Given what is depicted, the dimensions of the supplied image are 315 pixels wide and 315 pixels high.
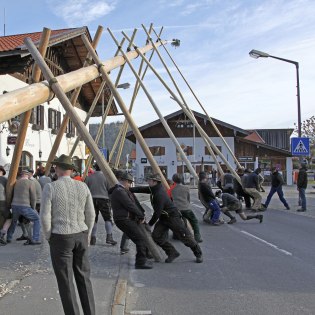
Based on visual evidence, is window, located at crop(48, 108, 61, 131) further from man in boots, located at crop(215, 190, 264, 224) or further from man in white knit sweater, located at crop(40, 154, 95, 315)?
man in white knit sweater, located at crop(40, 154, 95, 315)

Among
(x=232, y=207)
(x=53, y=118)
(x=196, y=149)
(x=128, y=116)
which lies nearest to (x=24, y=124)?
(x=128, y=116)

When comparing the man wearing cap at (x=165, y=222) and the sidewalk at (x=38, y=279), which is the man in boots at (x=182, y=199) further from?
the sidewalk at (x=38, y=279)

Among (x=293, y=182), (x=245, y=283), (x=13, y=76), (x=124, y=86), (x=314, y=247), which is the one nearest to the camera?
(x=245, y=283)

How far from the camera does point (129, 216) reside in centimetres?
736

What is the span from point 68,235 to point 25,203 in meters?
5.26

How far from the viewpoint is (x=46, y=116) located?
24094 millimetres

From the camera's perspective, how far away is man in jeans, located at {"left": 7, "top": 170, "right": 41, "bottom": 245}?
9453 millimetres

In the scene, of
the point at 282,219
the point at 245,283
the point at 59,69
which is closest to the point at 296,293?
the point at 245,283

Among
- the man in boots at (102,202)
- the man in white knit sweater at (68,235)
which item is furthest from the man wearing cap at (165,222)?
the man in white knit sweater at (68,235)

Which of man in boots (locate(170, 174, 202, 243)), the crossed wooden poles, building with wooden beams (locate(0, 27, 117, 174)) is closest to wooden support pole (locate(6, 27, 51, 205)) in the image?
the crossed wooden poles

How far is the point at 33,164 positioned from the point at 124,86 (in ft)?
19.4

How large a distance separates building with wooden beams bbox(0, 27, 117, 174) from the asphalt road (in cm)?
998

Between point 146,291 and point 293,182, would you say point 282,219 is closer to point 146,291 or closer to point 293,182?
point 146,291

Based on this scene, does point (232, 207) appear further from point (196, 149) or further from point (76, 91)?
point (196, 149)
